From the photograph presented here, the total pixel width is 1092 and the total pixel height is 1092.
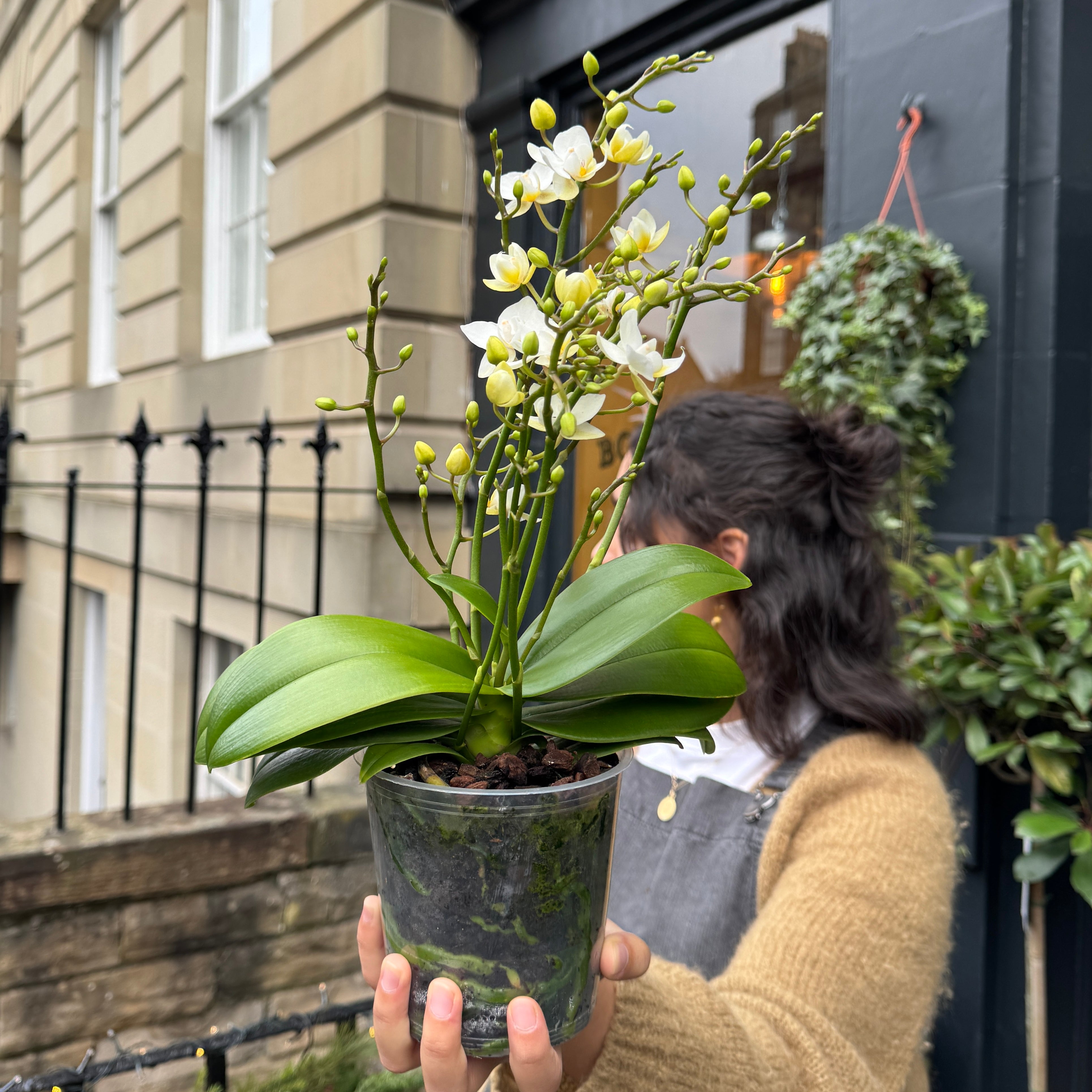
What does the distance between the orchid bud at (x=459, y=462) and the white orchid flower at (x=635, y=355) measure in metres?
0.13

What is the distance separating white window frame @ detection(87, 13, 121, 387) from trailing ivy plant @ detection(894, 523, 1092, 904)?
25.9ft

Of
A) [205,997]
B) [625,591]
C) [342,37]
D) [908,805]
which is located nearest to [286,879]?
[205,997]

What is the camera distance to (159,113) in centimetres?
646

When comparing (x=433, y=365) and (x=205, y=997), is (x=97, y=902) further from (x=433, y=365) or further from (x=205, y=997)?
(x=433, y=365)

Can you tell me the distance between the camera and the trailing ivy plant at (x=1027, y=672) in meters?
1.95

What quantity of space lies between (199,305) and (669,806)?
5.71 m

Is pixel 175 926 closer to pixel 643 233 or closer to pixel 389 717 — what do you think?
pixel 389 717

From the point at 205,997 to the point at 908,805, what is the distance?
2.36 m

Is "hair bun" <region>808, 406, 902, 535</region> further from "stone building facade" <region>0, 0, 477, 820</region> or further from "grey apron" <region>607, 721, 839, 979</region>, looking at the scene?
"stone building facade" <region>0, 0, 477, 820</region>

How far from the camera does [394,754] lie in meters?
0.74

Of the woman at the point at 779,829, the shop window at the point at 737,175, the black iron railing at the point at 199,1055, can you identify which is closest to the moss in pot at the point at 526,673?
the woman at the point at 779,829

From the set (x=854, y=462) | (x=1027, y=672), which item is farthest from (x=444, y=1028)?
(x=1027, y=672)

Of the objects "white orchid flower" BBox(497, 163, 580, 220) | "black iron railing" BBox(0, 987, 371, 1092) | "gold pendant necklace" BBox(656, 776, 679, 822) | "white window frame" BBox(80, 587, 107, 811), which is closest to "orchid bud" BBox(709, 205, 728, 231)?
"white orchid flower" BBox(497, 163, 580, 220)

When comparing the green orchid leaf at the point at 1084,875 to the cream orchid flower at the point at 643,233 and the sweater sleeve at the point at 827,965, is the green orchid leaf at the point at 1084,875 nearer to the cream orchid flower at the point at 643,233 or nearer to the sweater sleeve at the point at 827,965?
the sweater sleeve at the point at 827,965
